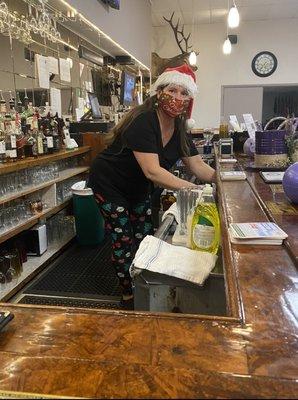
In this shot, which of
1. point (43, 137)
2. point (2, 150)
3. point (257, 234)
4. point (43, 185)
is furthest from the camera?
point (43, 137)

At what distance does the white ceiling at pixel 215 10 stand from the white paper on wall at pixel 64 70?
3930 millimetres

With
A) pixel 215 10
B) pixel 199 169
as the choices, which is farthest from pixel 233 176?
pixel 215 10

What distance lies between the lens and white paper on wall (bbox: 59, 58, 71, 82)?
14.7 feet

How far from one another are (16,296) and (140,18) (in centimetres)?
585

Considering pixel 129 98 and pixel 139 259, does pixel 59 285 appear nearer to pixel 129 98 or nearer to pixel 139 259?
pixel 139 259

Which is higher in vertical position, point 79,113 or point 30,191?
point 79,113

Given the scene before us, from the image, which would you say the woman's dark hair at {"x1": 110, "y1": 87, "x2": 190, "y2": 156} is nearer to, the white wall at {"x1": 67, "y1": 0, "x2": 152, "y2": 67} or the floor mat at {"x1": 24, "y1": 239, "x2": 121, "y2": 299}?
the floor mat at {"x1": 24, "y1": 239, "x2": 121, "y2": 299}

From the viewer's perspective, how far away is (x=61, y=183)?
4105 mm

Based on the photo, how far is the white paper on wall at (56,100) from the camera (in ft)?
13.8

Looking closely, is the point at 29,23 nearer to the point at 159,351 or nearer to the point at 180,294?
the point at 180,294

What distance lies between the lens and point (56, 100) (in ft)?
14.2

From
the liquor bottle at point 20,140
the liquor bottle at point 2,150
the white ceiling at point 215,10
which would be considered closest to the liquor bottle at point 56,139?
the liquor bottle at point 20,140

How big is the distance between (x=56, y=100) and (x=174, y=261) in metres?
3.54

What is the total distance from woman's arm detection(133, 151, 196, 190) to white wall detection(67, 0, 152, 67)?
7.72 feet
